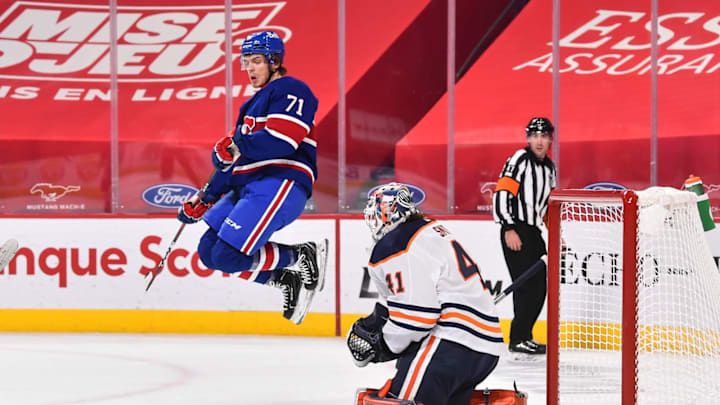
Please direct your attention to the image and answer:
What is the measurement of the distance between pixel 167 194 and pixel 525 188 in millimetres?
2464

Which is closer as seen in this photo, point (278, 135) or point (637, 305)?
point (637, 305)

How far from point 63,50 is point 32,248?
1.34 metres

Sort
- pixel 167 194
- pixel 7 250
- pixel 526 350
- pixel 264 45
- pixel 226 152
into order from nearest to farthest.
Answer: pixel 226 152 → pixel 264 45 → pixel 7 250 → pixel 526 350 → pixel 167 194

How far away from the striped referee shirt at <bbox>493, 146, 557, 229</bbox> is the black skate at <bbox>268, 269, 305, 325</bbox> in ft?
4.27

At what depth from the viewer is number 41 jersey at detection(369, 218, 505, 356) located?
2.69 m

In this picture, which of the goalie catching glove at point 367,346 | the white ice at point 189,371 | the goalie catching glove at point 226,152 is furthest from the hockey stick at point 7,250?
the goalie catching glove at point 367,346

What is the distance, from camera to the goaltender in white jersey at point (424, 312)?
8.85ft

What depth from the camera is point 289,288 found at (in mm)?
4086

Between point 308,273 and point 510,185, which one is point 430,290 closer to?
point 308,273

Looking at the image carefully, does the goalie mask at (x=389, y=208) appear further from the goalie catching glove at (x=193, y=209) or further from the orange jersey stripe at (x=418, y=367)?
the goalie catching glove at (x=193, y=209)

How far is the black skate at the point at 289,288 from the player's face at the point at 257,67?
0.78 metres

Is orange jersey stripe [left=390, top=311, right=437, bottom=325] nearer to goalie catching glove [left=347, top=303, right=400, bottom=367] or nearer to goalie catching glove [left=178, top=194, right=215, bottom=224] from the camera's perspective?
goalie catching glove [left=347, top=303, right=400, bottom=367]

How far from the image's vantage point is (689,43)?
5.77 meters

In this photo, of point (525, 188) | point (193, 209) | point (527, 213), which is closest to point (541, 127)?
point (525, 188)
